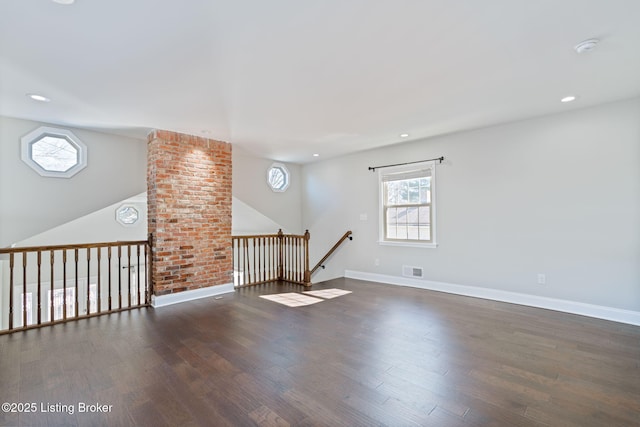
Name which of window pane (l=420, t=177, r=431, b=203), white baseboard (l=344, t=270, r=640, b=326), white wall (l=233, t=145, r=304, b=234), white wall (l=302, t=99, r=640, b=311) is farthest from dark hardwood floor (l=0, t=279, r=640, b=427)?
white wall (l=233, t=145, r=304, b=234)

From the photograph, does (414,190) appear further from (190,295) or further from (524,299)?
(190,295)

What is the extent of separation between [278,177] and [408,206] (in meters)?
3.02

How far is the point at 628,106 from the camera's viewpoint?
132 inches

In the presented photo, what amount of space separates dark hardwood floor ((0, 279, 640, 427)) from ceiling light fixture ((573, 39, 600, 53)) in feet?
8.12

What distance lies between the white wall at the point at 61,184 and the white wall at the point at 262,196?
1.72 metres

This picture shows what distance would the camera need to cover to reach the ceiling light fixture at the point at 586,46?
219cm

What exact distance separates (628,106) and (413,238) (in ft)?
10.1

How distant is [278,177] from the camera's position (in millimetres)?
6773

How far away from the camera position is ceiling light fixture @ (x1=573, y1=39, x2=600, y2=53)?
2189 mm

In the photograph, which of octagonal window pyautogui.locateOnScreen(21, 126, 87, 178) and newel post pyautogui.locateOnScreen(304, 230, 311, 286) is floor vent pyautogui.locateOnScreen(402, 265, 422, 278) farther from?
octagonal window pyautogui.locateOnScreen(21, 126, 87, 178)

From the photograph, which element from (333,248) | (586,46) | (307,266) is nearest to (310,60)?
(586,46)

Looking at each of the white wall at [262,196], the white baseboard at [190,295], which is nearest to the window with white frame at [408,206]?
the white wall at [262,196]

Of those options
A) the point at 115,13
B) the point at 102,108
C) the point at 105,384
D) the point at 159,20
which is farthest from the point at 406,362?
the point at 102,108

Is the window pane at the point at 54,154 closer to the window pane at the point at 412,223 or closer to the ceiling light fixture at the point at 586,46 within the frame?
the window pane at the point at 412,223
